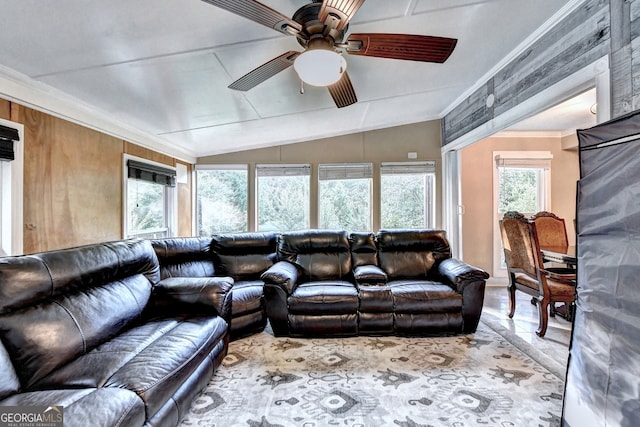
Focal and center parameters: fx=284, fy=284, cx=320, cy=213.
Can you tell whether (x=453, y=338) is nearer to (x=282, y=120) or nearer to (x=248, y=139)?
(x=282, y=120)

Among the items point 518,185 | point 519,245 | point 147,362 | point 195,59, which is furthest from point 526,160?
point 147,362

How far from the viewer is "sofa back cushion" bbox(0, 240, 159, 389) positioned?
1370mm

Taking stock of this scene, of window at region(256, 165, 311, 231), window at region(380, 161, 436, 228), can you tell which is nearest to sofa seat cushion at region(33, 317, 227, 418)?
window at region(256, 165, 311, 231)

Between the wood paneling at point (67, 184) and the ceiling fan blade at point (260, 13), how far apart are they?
1.98 metres

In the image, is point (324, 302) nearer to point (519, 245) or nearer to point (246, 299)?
point (246, 299)

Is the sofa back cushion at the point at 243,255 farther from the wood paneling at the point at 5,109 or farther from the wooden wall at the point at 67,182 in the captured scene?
the wood paneling at the point at 5,109

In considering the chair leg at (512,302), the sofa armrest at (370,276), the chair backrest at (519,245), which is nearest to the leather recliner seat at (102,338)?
the sofa armrest at (370,276)

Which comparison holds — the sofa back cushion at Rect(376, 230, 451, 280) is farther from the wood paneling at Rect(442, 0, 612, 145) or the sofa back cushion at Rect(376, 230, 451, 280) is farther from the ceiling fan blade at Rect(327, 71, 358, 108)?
the ceiling fan blade at Rect(327, 71, 358, 108)

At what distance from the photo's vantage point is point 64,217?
8.02ft

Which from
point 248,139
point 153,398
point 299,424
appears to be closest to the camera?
point 153,398

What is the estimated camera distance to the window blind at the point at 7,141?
6.43 feet

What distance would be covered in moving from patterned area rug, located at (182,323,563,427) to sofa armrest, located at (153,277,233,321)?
19.0 inches

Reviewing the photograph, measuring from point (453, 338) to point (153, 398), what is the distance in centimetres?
251

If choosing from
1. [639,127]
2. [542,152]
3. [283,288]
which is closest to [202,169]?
[283,288]
